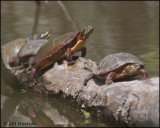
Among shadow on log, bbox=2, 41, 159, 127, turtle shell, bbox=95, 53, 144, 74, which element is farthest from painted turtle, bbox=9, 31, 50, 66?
turtle shell, bbox=95, 53, 144, 74

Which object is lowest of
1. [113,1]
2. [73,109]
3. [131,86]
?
[113,1]

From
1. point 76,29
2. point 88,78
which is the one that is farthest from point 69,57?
point 76,29

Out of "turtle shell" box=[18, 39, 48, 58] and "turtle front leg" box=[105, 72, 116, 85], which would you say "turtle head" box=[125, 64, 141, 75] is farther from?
"turtle shell" box=[18, 39, 48, 58]

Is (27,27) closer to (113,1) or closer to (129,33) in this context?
(129,33)

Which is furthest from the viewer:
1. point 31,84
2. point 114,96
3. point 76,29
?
point 76,29

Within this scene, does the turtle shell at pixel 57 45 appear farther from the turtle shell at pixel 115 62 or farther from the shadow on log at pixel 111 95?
the turtle shell at pixel 115 62

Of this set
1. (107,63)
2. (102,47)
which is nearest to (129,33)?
(102,47)

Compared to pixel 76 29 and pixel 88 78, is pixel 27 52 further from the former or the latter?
pixel 76 29
